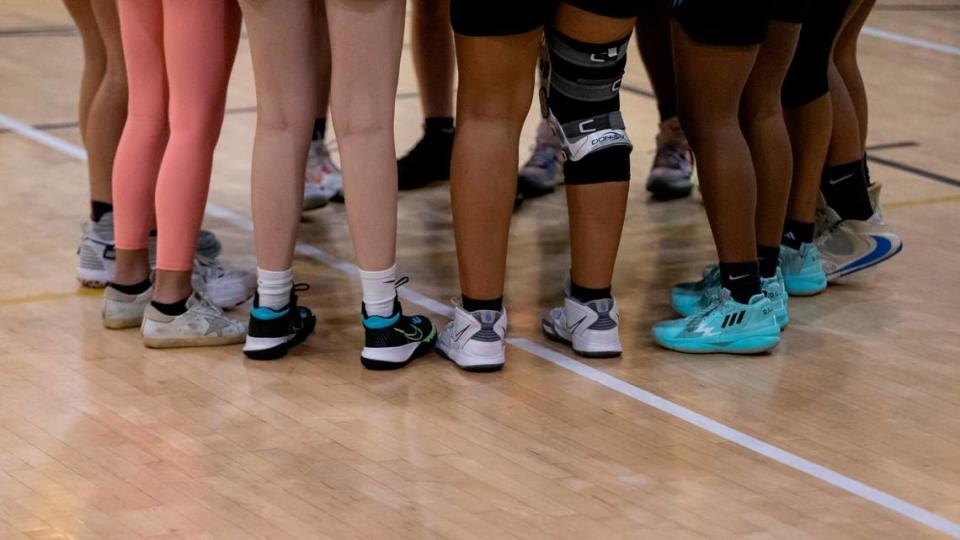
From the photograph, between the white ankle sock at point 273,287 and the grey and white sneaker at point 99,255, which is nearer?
the white ankle sock at point 273,287

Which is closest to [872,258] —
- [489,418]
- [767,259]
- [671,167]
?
[767,259]

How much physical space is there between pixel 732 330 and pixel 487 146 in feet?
2.68

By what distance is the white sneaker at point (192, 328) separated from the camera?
3.56 m

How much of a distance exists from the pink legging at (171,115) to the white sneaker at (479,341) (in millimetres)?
721

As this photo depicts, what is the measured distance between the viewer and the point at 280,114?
3334mm

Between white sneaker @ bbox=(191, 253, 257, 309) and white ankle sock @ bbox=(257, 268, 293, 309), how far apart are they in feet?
1.38

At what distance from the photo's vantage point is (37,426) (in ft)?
10.2

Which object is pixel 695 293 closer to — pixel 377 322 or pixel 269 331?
pixel 377 322

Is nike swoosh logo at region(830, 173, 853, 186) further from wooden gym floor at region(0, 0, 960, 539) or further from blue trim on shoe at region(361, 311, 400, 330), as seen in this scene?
blue trim on shoe at region(361, 311, 400, 330)

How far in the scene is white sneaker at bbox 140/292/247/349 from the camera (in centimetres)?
356

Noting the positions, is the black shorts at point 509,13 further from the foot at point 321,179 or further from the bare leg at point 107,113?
the foot at point 321,179

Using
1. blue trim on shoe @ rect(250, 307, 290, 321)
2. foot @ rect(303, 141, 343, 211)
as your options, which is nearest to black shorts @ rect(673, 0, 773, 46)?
blue trim on shoe @ rect(250, 307, 290, 321)

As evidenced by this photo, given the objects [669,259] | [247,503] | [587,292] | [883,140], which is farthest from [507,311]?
[883,140]

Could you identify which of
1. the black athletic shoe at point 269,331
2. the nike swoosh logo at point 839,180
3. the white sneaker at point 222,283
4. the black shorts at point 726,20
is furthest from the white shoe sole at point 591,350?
the nike swoosh logo at point 839,180
